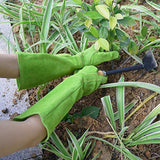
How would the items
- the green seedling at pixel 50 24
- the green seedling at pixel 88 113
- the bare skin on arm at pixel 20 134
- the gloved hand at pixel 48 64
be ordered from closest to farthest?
the bare skin on arm at pixel 20 134 < the gloved hand at pixel 48 64 < the green seedling at pixel 88 113 < the green seedling at pixel 50 24

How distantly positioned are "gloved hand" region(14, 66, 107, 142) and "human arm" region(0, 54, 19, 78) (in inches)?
7.3

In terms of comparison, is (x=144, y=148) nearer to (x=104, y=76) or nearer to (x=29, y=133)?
(x=104, y=76)

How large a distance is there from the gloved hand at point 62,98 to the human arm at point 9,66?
186 mm

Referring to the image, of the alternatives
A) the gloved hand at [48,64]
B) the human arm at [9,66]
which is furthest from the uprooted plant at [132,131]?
the human arm at [9,66]

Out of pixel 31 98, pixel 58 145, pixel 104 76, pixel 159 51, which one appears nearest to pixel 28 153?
pixel 58 145

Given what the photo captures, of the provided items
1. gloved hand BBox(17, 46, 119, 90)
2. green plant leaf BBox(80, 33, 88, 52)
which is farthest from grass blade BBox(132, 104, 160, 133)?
green plant leaf BBox(80, 33, 88, 52)

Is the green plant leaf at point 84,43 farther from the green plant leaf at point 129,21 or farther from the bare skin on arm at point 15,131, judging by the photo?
the bare skin on arm at point 15,131

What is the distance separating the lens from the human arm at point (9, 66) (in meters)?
0.95

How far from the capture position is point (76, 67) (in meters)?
1.21

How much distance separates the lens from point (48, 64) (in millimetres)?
1060

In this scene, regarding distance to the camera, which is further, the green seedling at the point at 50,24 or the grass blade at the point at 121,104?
the green seedling at the point at 50,24

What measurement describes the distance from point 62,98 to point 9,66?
28 cm

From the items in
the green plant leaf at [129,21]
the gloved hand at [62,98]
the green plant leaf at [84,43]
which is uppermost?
the green plant leaf at [129,21]

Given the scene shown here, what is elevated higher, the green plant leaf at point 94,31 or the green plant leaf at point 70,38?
the green plant leaf at point 94,31
